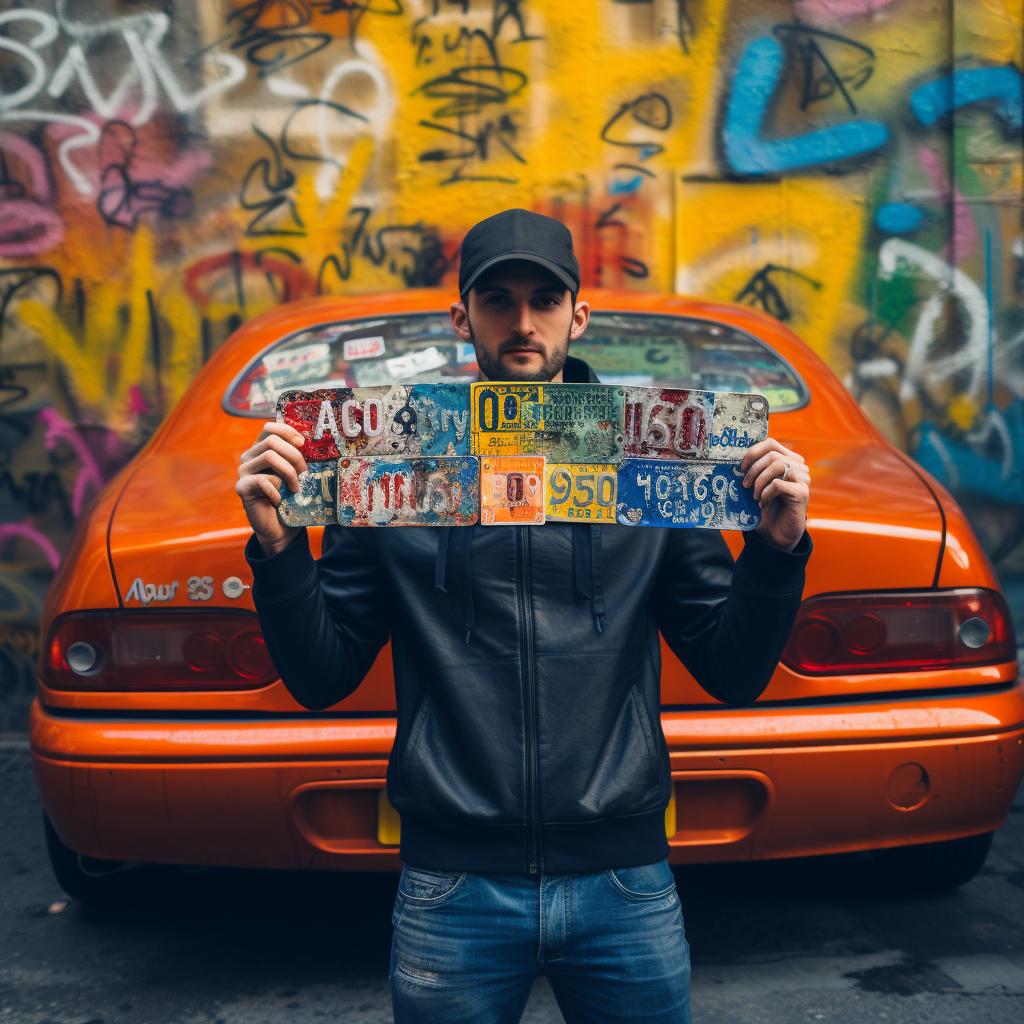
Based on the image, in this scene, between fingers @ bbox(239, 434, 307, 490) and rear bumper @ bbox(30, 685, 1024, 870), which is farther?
rear bumper @ bbox(30, 685, 1024, 870)

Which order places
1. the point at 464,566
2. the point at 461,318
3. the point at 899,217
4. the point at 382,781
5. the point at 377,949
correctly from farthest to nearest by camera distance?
the point at 899,217
the point at 377,949
the point at 382,781
the point at 461,318
the point at 464,566

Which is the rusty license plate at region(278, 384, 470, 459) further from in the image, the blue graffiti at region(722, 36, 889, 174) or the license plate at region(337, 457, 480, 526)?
the blue graffiti at region(722, 36, 889, 174)

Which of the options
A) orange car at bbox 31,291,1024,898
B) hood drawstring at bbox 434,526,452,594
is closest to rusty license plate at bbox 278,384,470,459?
hood drawstring at bbox 434,526,452,594

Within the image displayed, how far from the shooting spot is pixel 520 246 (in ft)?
5.07

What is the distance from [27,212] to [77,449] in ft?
4.43

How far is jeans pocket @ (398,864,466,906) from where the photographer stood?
1.40 m

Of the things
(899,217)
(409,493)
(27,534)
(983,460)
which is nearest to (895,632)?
(409,493)

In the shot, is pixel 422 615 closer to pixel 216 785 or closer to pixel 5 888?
pixel 216 785

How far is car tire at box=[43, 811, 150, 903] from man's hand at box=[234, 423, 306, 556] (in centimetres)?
170

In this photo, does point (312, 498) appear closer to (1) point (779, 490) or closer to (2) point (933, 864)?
(1) point (779, 490)

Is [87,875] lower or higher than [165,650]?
lower

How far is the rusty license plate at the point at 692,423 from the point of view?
1492 millimetres

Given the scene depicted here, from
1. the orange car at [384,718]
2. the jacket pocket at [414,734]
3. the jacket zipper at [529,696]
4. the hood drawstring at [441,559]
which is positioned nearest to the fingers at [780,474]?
the jacket zipper at [529,696]

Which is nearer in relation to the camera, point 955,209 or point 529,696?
point 529,696
